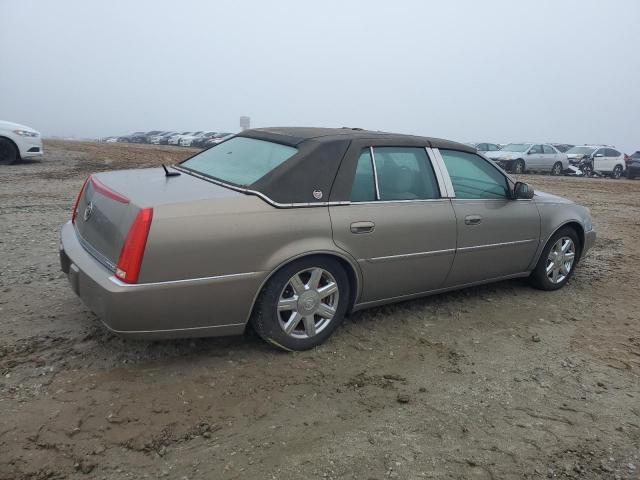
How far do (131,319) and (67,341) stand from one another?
2.80 feet

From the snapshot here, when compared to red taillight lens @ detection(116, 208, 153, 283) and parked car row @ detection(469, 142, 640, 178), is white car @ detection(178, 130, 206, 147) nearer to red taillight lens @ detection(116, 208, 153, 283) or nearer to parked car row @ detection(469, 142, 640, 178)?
parked car row @ detection(469, 142, 640, 178)

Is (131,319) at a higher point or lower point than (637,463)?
higher

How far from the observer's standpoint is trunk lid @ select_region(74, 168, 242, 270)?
3.04m

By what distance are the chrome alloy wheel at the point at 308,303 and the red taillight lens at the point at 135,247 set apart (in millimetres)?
910

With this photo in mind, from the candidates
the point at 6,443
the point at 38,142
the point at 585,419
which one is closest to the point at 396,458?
the point at 585,419

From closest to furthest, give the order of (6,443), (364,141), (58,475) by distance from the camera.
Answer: (58,475), (6,443), (364,141)

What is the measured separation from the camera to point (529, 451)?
2688mm

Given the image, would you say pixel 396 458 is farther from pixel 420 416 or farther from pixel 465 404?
pixel 465 404

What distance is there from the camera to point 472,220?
4312 millimetres

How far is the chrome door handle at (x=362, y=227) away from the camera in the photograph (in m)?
3.60

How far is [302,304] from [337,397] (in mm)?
662

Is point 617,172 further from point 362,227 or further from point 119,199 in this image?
point 119,199

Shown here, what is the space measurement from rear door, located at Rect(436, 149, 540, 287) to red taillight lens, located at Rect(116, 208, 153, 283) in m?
2.42

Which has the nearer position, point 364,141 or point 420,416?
point 420,416
